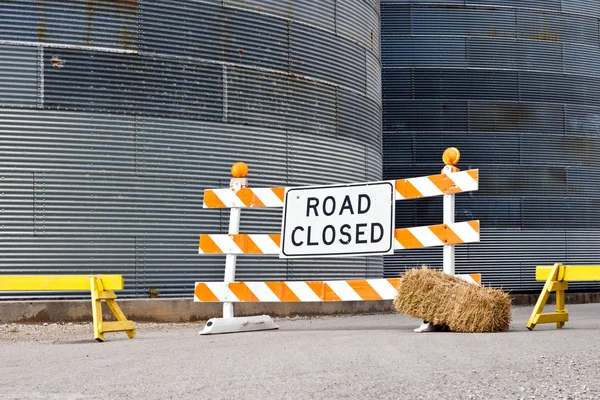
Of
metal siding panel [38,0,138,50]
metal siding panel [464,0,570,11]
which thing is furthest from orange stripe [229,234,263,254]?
metal siding panel [464,0,570,11]

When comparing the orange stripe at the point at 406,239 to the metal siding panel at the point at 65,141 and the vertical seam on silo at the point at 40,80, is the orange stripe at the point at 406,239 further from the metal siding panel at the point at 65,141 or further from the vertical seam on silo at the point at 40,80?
the vertical seam on silo at the point at 40,80

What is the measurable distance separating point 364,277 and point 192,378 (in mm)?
8492

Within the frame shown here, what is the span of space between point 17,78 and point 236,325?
3802 mm

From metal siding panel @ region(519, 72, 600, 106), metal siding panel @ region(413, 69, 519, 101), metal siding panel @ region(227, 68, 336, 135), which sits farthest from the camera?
metal siding panel @ region(519, 72, 600, 106)

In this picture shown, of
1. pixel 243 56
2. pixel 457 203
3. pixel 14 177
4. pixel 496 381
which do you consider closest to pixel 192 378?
pixel 496 381

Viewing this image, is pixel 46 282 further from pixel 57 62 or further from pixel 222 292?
pixel 57 62

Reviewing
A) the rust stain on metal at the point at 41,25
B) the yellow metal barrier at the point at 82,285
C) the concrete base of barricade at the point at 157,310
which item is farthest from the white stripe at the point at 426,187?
the rust stain on metal at the point at 41,25

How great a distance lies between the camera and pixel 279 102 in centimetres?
1346

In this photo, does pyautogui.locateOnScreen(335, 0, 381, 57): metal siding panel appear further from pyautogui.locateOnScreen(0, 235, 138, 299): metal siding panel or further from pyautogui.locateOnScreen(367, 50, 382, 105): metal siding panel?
pyautogui.locateOnScreen(0, 235, 138, 299): metal siding panel

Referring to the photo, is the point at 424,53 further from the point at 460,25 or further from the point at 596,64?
the point at 596,64

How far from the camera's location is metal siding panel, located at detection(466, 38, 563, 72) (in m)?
19.5

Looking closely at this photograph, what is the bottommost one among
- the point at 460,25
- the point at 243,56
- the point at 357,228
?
the point at 357,228

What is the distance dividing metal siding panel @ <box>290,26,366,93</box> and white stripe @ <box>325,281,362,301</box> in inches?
168

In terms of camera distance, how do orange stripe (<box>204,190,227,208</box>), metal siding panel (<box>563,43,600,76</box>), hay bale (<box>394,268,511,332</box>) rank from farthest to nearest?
metal siding panel (<box>563,43,600,76</box>), orange stripe (<box>204,190,227,208</box>), hay bale (<box>394,268,511,332</box>)
